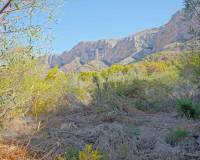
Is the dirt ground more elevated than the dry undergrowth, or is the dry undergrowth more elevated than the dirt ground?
the dry undergrowth

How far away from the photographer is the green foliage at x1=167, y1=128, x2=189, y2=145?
8.53 metres

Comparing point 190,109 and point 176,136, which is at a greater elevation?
point 190,109

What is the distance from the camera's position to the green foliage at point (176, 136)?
853 cm

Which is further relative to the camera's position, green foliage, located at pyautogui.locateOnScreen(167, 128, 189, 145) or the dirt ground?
green foliage, located at pyautogui.locateOnScreen(167, 128, 189, 145)

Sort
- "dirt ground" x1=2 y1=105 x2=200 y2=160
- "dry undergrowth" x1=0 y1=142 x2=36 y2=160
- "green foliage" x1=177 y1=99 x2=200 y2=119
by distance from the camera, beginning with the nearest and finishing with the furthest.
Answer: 1. "dry undergrowth" x1=0 y1=142 x2=36 y2=160
2. "dirt ground" x1=2 y1=105 x2=200 y2=160
3. "green foliage" x1=177 y1=99 x2=200 y2=119

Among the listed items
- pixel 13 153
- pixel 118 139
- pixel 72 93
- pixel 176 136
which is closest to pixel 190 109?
pixel 176 136

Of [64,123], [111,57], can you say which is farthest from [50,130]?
[111,57]

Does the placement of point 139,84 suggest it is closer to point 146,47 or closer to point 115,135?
point 115,135

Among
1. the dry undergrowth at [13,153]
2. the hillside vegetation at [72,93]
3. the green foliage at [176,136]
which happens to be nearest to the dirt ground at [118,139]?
the green foliage at [176,136]

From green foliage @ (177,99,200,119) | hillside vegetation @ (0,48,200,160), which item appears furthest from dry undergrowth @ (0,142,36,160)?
green foliage @ (177,99,200,119)

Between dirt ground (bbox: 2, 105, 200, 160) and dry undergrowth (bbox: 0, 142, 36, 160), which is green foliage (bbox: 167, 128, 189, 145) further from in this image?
dry undergrowth (bbox: 0, 142, 36, 160)

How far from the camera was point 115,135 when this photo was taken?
28.5 ft

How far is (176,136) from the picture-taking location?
8.65m

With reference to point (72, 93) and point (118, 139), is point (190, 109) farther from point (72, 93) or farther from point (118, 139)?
point (72, 93)
